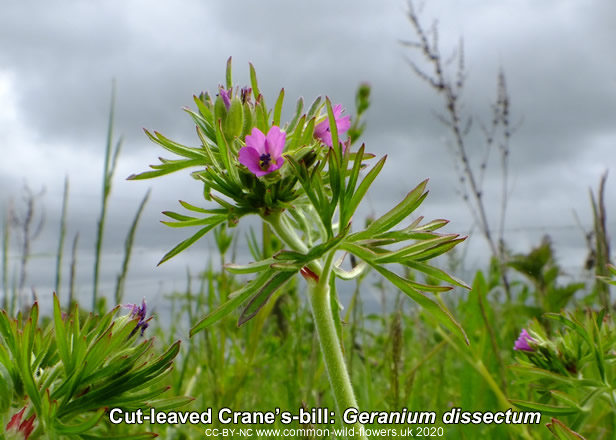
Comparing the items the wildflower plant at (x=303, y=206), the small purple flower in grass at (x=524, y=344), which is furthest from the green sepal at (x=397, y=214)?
the small purple flower in grass at (x=524, y=344)

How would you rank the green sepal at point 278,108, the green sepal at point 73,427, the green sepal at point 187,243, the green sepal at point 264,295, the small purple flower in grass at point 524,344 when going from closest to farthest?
the green sepal at point 73,427 < the green sepal at point 264,295 < the green sepal at point 187,243 < the green sepal at point 278,108 < the small purple flower in grass at point 524,344

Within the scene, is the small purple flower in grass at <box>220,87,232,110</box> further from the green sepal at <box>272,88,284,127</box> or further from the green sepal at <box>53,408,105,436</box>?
the green sepal at <box>53,408,105,436</box>

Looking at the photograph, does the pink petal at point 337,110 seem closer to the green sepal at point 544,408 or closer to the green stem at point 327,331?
the green stem at point 327,331

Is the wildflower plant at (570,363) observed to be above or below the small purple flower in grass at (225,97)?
below

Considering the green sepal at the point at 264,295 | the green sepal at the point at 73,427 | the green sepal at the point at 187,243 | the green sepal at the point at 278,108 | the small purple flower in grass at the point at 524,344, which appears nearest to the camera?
the green sepal at the point at 73,427

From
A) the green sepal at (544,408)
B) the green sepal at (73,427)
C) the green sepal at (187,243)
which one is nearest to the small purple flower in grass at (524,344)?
the green sepal at (544,408)

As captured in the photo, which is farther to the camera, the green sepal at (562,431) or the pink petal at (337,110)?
the pink petal at (337,110)

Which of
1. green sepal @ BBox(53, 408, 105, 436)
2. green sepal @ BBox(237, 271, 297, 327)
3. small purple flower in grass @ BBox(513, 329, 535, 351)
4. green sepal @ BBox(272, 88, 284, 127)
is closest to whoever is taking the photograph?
green sepal @ BBox(53, 408, 105, 436)

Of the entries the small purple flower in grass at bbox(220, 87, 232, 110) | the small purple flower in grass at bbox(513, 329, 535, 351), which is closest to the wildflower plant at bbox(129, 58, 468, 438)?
the small purple flower in grass at bbox(220, 87, 232, 110)

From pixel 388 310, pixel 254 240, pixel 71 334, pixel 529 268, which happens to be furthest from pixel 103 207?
pixel 529 268

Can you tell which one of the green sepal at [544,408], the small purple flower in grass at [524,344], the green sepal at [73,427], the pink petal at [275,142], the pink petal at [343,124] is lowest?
the green sepal at [544,408]
